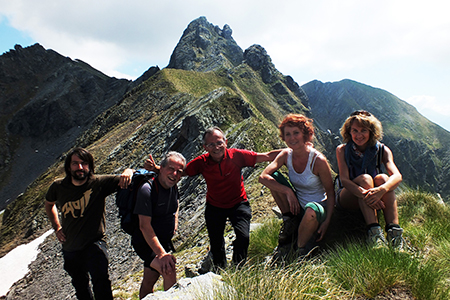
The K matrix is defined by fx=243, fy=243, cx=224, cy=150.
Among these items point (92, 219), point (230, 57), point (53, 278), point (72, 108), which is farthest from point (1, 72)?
point (92, 219)

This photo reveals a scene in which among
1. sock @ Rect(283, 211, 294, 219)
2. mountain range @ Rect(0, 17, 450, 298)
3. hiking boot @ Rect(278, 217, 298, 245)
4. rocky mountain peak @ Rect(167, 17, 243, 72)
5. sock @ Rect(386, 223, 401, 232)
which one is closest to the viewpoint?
sock @ Rect(386, 223, 401, 232)

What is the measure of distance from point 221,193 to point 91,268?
2724 mm

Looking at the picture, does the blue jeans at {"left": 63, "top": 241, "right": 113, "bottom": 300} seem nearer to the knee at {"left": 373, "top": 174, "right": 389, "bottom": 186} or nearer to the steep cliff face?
the knee at {"left": 373, "top": 174, "right": 389, "bottom": 186}

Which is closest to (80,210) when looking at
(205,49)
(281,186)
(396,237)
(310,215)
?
(281,186)

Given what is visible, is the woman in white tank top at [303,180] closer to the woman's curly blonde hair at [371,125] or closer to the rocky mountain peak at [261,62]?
the woman's curly blonde hair at [371,125]

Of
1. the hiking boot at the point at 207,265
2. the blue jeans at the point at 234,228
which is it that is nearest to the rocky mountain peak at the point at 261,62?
the blue jeans at the point at 234,228

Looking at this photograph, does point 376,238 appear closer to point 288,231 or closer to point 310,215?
point 310,215

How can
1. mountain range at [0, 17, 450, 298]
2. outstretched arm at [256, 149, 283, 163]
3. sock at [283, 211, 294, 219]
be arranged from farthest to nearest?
1. mountain range at [0, 17, 450, 298]
2. outstretched arm at [256, 149, 283, 163]
3. sock at [283, 211, 294, 219]

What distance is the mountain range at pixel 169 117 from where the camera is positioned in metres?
19.3

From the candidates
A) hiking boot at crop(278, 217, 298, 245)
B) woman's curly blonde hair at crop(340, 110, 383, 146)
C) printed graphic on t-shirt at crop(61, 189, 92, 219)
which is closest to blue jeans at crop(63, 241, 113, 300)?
printed graphic on t-shirt at crop(61, 189, 92, 219)

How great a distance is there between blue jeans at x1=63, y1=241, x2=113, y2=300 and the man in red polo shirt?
1978 millimetres

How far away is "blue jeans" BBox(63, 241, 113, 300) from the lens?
4.40 meters

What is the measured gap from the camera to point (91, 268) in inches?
174

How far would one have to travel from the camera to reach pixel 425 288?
2.54m
